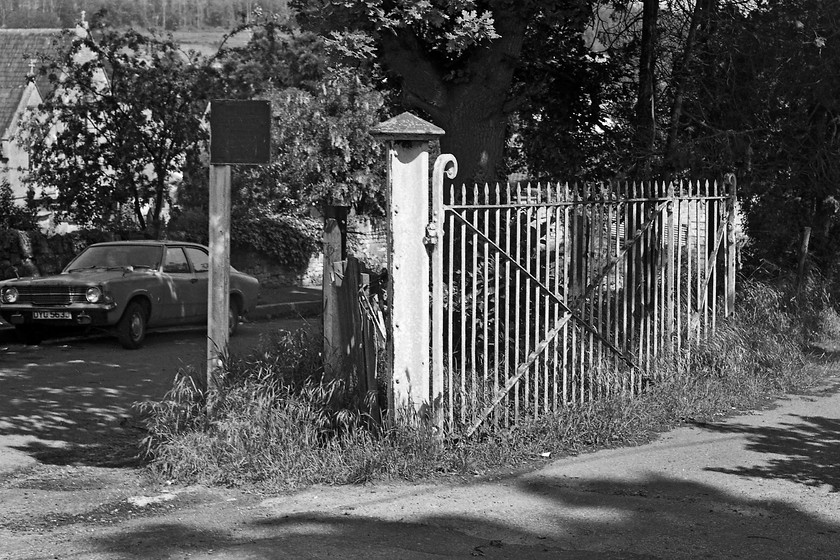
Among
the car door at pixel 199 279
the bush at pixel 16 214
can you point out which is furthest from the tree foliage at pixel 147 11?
the car door at pixel 199 279

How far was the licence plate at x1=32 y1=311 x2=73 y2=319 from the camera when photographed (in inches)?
587

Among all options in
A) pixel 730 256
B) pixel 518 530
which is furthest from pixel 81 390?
pixel 730 256

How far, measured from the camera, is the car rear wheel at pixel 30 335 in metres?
15.6

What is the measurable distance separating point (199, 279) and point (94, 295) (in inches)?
94.1

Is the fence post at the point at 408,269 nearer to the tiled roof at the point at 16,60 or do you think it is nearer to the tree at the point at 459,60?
the tree at the point at 459,60

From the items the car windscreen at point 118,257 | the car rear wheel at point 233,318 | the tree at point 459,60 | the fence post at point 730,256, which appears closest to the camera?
the tree at point 459,60

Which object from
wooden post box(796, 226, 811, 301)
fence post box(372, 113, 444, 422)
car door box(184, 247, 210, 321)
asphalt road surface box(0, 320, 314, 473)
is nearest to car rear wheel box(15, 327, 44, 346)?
asphalt road surface box(0, 320, 314, 473)

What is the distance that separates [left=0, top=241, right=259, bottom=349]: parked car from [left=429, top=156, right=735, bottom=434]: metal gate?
767 cm

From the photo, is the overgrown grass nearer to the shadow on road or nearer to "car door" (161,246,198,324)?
the shadow on road

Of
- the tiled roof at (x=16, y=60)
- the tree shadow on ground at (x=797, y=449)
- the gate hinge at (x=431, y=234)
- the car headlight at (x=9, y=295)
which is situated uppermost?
the tiled roof at (x=16, y=60)

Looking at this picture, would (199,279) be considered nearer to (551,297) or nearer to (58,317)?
(58,317)

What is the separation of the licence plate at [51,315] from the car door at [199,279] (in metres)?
2.30

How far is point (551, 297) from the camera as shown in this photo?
8406 mm

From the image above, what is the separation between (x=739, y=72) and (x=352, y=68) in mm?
5401
